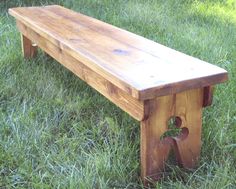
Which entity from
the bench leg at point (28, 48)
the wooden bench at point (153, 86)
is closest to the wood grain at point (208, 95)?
the wooden bench at point (153, 86)

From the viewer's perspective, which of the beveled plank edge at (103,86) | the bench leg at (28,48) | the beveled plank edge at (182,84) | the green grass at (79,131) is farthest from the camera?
the bench leg at (28,48)

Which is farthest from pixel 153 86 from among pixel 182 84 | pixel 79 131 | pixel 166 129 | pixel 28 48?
pixel 28 48

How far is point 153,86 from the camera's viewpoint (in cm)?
158

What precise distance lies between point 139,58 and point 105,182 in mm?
605

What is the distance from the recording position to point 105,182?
1844mm

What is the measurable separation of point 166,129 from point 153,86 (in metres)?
0.29

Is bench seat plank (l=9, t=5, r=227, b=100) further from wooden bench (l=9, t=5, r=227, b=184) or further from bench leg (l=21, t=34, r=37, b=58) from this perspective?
bench leg (l=21, t=34, r=37, b=58)

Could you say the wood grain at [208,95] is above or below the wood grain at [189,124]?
above

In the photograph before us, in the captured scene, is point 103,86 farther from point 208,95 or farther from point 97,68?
point 208,95

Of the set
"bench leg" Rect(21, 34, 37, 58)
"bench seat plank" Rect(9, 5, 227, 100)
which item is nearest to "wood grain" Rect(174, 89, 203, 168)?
"bench seat plank" Rect(9, 5, 227, 100)

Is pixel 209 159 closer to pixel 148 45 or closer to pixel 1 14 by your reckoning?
pixel 148 45

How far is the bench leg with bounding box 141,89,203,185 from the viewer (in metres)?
1.73

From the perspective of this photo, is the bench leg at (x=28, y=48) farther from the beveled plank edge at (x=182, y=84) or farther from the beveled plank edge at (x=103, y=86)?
the beveled plank edge at (x=182, y=84)

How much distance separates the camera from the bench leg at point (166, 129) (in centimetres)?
173
